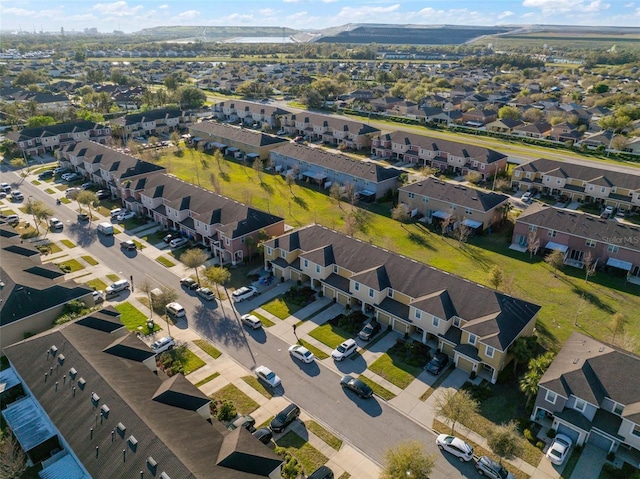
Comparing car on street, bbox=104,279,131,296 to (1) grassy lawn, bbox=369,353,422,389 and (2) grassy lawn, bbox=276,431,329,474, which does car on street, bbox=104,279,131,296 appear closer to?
(2) grassy lawn, bbox=276,431,329,474

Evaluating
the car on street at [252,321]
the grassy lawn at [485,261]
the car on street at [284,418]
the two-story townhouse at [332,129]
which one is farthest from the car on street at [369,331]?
the two-story townhouse at [332,129]

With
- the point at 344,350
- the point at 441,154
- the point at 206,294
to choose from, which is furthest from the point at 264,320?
the point at 441,154

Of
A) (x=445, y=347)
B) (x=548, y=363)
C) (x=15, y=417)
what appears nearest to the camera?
(x=15, y=417)

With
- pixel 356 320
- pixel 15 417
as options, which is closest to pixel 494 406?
pixel 356 320

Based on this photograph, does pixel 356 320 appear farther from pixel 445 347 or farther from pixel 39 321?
pixel 39 321

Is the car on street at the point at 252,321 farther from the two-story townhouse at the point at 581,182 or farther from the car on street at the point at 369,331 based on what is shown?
the two-story townhouse at the point at 581,182

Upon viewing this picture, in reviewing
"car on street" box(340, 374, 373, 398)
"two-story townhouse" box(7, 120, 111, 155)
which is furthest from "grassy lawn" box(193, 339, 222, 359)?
"two-story townhouse" box(7, 120, 111, 155)

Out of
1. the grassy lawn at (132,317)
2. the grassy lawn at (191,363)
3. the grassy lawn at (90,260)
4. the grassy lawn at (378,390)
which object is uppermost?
the grassy lawn at (90,260)
